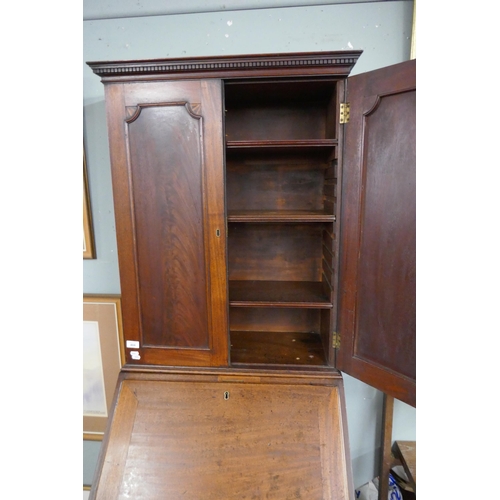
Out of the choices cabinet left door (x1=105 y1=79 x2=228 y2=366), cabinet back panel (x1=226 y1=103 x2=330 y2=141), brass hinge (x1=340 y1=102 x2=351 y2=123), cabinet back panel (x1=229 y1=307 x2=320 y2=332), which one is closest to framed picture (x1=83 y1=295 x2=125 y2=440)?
cabinet left door (x1=105 y1=79 x2=228 y2=366)

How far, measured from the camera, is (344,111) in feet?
2.91

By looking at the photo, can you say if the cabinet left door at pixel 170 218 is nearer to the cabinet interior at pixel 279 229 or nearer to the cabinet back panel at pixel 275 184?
the cabinet interior at pixel 279 229

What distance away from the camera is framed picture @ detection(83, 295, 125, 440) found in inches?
55.3

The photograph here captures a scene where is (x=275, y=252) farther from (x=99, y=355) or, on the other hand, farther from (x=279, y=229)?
(x=99, y=355)

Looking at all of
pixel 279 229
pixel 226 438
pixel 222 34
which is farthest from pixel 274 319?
pixel 222 34

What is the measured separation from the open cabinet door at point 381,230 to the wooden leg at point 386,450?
20.7 inches

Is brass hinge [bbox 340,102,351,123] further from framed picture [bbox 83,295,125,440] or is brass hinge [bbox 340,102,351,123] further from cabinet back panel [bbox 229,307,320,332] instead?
framed picture [bbox 83,295,125,440]

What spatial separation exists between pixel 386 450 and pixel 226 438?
838 mm

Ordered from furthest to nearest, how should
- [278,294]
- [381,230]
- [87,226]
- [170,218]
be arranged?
[87,226]
[278,294]
[170,218]
[381,230]

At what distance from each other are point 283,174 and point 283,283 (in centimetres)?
46

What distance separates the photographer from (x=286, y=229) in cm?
128

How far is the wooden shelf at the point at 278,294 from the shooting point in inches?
40.1
